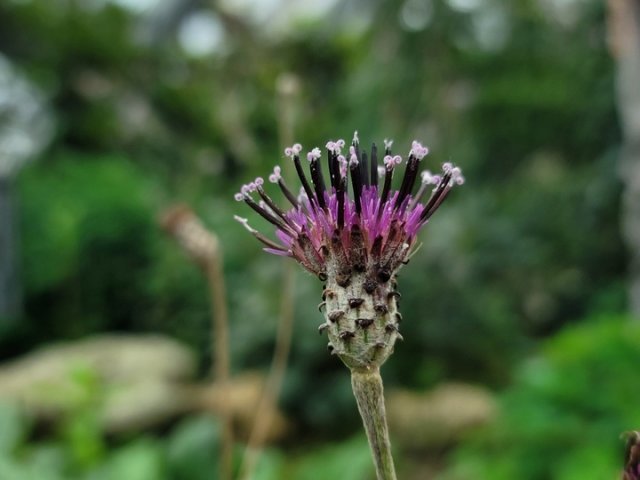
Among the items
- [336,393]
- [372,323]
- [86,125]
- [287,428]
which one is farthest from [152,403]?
[86,125]

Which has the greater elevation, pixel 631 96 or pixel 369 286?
pixel 631 96

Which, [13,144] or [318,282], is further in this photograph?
[13,144]

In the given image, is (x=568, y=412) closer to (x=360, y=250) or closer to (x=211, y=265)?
(x=211, y=265)

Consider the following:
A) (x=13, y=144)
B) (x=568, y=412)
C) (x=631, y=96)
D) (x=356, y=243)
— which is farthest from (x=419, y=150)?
(x=13, y=144)

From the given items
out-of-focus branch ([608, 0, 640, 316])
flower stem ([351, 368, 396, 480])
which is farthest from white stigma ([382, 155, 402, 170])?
out-of-focus branch ([608, 0, 640, 316])

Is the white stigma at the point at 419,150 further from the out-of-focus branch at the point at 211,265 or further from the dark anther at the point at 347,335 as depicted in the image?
the out-of-focus branch at the point at 211,265

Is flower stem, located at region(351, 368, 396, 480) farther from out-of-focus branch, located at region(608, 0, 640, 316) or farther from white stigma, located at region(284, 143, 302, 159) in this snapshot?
out-of-focus branch, located at region(608, 0, 640, 316)
